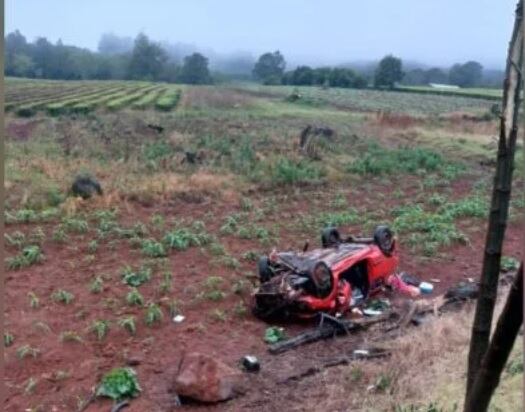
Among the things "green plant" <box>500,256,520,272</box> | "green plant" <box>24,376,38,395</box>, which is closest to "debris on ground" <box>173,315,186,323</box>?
"green plant" <box>24,376,38,395</box>

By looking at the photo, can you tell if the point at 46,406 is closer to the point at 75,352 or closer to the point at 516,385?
the point at 75,352

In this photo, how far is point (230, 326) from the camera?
6930 millimetres

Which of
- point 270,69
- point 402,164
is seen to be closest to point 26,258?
point 402,164

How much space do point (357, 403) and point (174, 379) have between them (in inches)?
58.7

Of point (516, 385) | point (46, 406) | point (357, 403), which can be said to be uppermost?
point (516, 385)

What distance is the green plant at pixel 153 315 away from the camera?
6.88m

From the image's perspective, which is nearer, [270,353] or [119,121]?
[270,353]

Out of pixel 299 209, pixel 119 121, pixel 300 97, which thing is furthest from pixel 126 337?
pixel 300 97

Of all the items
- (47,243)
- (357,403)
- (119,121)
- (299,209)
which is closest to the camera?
(357,403)

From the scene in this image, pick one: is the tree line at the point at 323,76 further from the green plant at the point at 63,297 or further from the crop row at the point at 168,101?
the green plant at the point at 63,297

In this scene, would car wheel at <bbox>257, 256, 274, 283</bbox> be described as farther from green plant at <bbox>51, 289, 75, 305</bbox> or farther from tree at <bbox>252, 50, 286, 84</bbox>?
tree at <bbox>252, 50, 286, 84</bbox>

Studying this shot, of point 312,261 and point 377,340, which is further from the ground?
point 312,261

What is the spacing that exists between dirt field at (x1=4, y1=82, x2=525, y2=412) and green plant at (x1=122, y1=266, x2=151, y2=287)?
0.10 m

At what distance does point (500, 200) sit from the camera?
1698 mm
